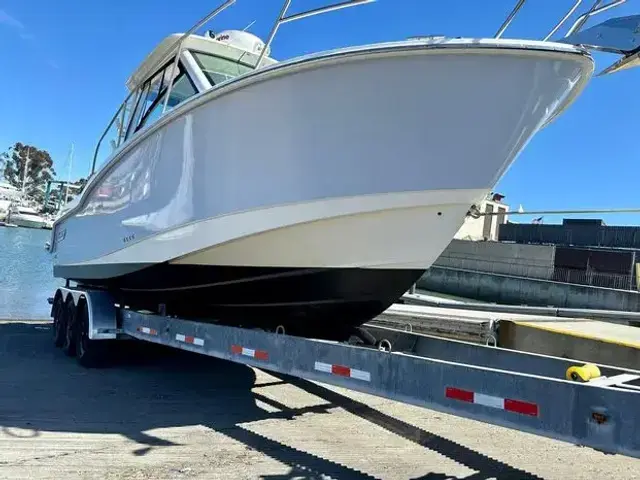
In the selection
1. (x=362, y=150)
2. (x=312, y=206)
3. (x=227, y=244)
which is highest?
(x=362, y=150)

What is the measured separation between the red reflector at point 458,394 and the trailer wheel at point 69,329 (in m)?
4.70

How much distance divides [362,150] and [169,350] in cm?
425

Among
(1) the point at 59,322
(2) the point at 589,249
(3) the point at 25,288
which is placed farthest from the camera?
(2) the point at 589,249

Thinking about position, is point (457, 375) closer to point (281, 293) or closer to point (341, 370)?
point (341, 370)

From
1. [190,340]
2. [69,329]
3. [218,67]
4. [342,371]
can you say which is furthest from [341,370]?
[69,329]

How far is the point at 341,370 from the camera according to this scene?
330 cm

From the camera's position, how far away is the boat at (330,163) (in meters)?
3.31

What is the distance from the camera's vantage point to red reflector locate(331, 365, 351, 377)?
3.26 metres

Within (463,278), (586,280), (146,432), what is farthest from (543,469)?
(463,278)

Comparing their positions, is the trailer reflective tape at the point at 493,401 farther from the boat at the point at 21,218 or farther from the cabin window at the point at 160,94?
the boat at the point at 21,218

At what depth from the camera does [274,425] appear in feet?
13.1

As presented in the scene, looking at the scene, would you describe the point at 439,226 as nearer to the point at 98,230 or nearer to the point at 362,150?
the point at 362,150

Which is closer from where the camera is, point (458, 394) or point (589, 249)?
point (458, 394)

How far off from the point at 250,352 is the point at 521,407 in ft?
6.48
